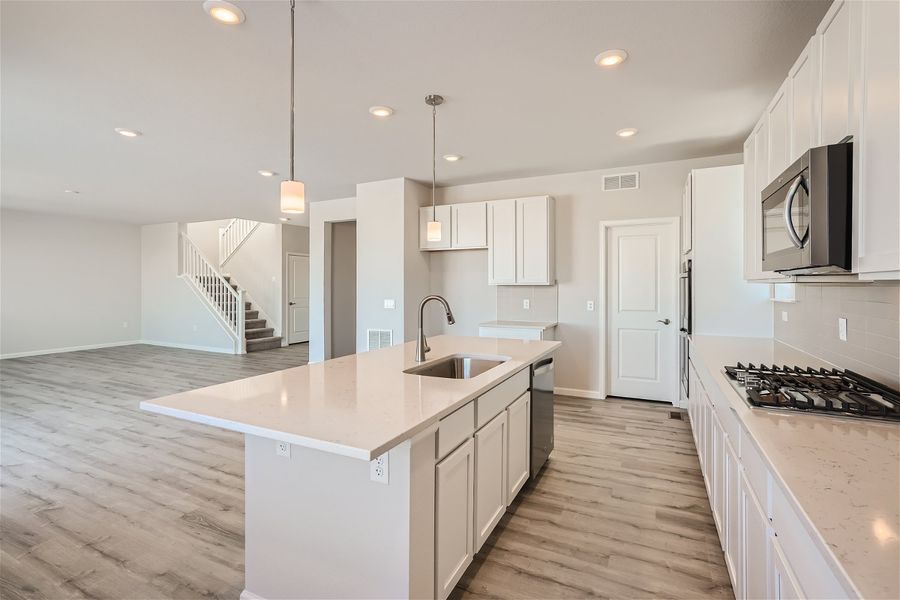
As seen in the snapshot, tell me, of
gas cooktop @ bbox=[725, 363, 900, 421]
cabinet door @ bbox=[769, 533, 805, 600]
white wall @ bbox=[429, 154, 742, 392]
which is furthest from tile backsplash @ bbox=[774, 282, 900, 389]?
white wall @ bbox=[429, 154, 742, 392]

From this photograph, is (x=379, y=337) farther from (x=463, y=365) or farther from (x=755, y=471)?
(x=755, y=471)

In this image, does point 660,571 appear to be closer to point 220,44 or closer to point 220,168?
point 220,44

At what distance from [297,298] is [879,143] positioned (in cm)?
972

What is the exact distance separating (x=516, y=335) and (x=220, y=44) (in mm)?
3628

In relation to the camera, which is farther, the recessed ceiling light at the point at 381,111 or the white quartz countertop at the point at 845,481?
the recessed ceiling light at the point at 381,111

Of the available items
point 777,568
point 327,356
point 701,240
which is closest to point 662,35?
point 701,240

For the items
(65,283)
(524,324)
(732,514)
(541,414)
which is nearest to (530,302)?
(524,324)

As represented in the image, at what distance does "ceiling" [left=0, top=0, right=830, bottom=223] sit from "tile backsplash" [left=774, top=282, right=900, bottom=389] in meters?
1.38

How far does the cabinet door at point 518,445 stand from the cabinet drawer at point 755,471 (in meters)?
1.13

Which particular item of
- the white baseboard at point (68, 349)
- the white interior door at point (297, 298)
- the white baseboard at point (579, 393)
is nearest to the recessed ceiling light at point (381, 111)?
the white baseboard at point (579, 393)

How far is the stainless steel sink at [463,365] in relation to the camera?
2.67 meters

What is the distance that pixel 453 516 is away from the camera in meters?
1.78

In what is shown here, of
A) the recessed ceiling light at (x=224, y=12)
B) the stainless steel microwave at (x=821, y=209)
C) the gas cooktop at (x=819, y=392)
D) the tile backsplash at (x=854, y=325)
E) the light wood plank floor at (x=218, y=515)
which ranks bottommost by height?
the light wood plank floor at (x=218, y=515)

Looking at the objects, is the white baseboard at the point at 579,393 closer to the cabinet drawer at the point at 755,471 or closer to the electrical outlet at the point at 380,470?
the cabinet drawer at the point at 755,471
